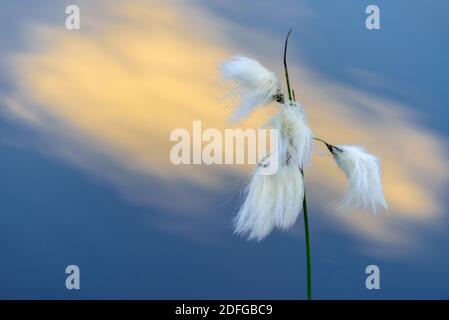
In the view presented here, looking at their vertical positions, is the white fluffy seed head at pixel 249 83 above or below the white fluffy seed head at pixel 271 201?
above

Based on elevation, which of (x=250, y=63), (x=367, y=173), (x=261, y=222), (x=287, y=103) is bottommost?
(x=261, y=222)

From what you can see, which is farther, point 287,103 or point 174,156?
point 174,156

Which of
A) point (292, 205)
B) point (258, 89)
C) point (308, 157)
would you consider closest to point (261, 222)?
point (292, 205)

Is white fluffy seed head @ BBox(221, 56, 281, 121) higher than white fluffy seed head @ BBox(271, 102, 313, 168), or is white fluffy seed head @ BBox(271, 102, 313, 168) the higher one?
white fluffy seed head @ BBox(221, 56, 281, 121)

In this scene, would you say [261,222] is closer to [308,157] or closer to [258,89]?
[308,157]
